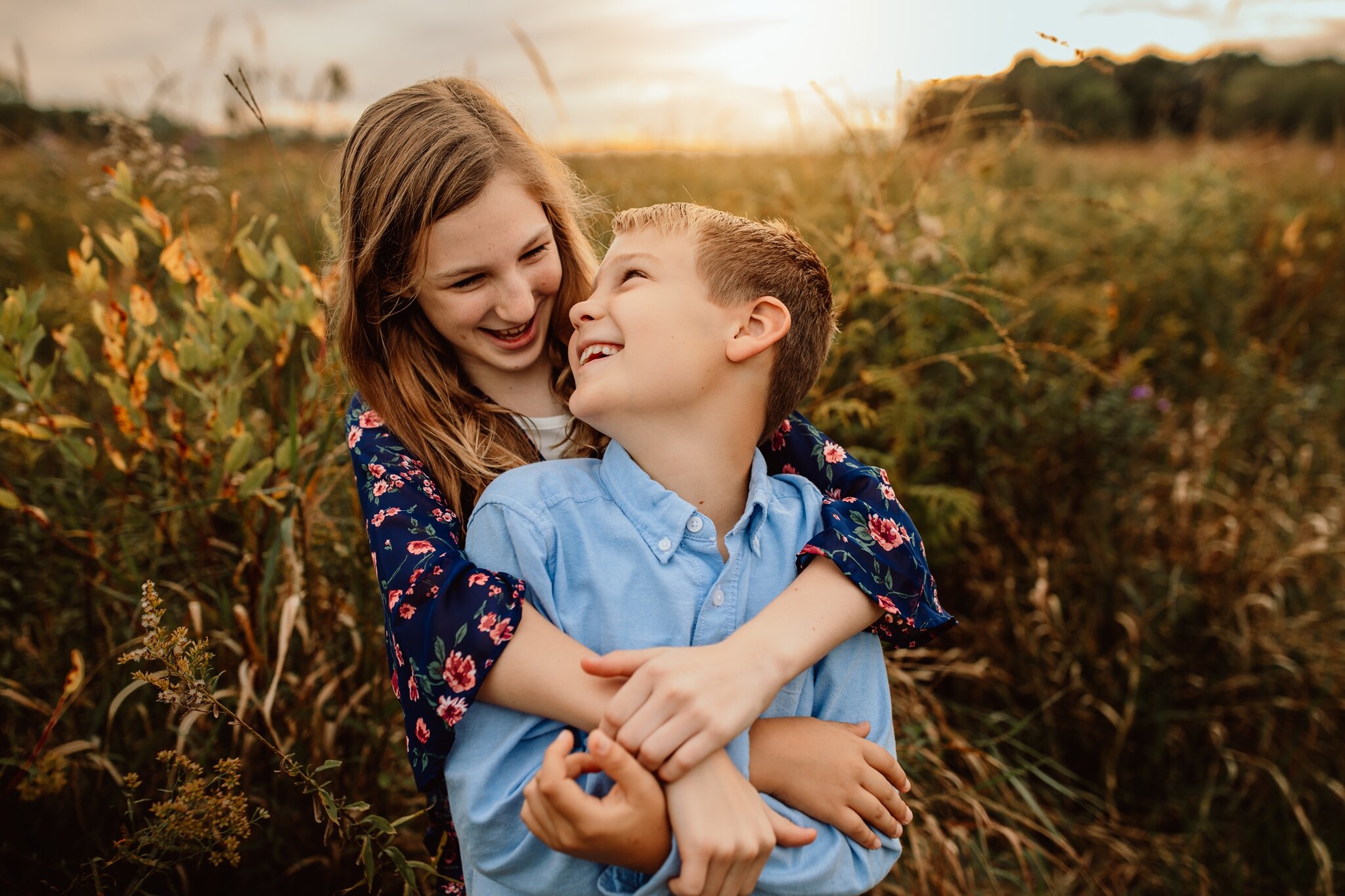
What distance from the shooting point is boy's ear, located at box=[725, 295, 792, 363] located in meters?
1.44

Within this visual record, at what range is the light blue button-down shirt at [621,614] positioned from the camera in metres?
1.18

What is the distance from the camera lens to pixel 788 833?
119 centimetres

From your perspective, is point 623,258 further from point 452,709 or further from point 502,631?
point 452,709

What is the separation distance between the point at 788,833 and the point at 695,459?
1.95ft

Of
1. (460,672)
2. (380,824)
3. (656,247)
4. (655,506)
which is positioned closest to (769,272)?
(656,247)

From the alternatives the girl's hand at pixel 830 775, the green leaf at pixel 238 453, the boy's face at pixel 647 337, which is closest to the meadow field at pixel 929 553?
the green leaf at pixel 238 453

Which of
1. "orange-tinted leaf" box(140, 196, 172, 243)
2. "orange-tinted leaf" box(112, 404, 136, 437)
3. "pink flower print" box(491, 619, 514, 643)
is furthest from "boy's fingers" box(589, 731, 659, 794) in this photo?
"orange-tinted leaf" box(140, 196, 172, 243)

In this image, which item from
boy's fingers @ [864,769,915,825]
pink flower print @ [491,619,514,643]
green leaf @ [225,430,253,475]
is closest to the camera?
pink flower print @ [491,619,514,643]

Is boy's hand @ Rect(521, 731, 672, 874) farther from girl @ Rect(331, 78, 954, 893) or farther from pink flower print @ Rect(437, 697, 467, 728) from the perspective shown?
pink flower print @ Rect(437, 697, 467, 728)

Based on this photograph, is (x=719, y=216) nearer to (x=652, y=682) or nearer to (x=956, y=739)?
(x=652, y=682)

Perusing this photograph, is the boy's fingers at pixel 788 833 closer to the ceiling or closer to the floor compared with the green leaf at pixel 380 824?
closer to the ceiling

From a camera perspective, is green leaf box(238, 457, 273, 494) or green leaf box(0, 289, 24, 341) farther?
green leaf box(238, 457, 273, 494)

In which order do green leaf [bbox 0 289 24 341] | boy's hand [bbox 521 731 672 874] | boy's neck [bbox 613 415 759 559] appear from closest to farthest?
boy's hand [bbox 521 731 672 874] < boy's neck [bbox 613 415 759 559] < green leaf [bbox 0 289 24 341]

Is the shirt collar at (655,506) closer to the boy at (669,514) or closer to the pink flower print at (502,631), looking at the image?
the boy at (669,514)
